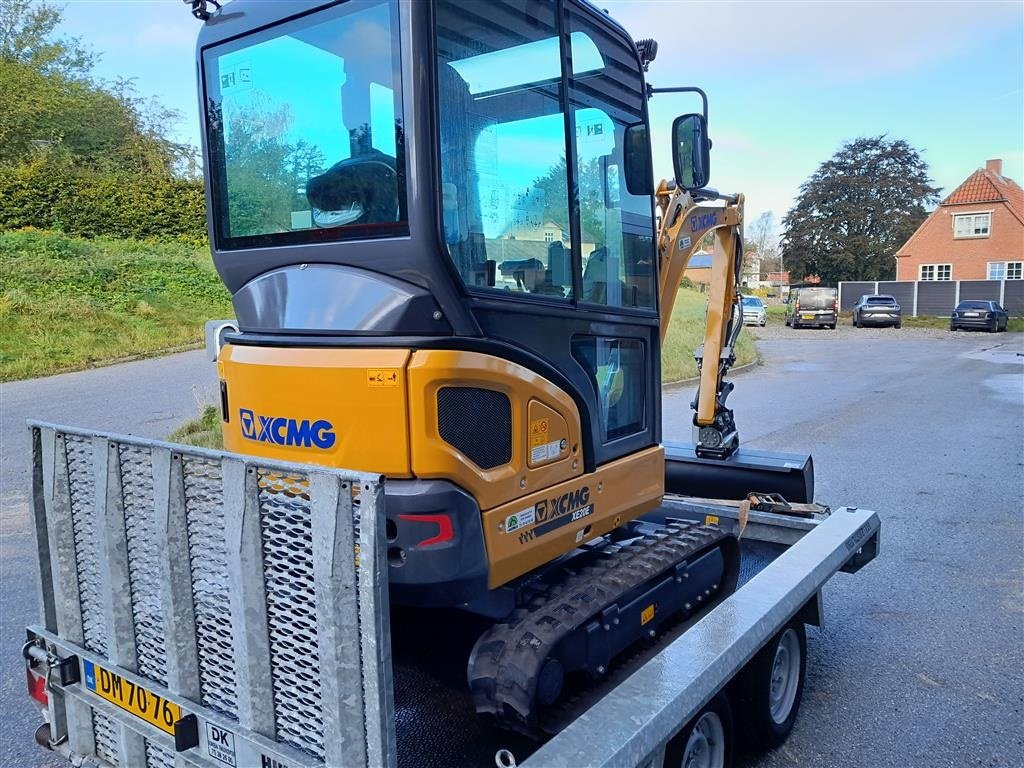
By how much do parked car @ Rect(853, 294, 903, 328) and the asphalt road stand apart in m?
18.8

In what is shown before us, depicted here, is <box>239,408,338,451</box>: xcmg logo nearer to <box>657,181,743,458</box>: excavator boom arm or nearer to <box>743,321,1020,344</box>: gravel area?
<box>657,181,743,458</box>: excavator boom arm

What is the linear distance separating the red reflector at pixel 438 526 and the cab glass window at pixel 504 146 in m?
0.75

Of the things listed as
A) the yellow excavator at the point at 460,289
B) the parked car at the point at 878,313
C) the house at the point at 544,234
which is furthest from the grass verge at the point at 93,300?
the parked car at the point at 878,313

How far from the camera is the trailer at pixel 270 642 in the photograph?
1.94 metres

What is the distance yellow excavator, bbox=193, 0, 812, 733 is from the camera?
2469 millimetres

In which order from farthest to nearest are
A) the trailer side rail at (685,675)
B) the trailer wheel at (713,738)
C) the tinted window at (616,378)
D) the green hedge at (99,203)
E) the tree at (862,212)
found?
the tree at (862,212)
the green hedge at (99,203)
the tinted window at (616,378)
the trailer wheel at (713,738)
the trailer side rail at (685,675)

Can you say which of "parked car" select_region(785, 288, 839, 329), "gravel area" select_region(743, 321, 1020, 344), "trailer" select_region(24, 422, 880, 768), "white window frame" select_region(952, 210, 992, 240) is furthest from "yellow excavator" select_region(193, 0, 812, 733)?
"white window frame" select_region(952, 210, 992, 240)

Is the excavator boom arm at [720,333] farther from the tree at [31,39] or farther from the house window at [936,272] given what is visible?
the house window at [936,272]

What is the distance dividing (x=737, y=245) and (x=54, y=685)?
4.70 m

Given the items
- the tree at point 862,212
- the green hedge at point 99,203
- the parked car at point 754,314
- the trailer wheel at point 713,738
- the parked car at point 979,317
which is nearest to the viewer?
the trailer wheel at point 713,738

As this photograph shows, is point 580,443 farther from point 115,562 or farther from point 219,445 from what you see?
point 219,445

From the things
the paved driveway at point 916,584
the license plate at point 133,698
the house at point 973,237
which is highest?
the house at point 973,237

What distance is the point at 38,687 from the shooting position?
9.51 ft

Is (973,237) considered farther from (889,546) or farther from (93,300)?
(889,546)
